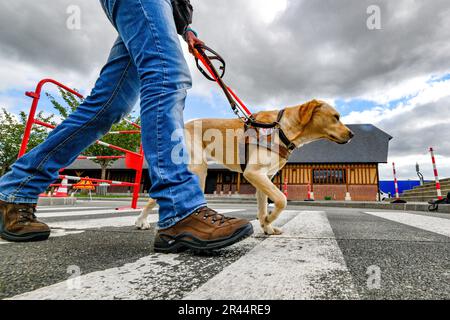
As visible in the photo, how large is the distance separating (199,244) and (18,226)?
43.1 inches

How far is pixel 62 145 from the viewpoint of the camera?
1603mm

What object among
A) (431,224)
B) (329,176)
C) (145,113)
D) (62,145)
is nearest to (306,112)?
(431,224)

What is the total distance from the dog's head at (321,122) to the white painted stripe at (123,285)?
2278mm

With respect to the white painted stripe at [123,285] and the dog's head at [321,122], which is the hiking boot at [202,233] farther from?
the dog's head at [321,122]

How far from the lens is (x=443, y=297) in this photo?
684 mm

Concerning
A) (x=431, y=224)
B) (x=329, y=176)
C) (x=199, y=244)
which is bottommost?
(x=431, y=224)

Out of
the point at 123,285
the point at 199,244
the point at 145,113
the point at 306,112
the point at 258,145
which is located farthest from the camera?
the point at 306,112

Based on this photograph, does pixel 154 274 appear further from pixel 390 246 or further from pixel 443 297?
pixel 390 246

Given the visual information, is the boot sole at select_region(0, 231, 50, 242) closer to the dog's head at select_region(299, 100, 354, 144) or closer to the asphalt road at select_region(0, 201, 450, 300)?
the asphalt road at select_region(0, 201, 450, 300)

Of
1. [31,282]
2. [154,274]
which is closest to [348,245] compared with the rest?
[154,274]

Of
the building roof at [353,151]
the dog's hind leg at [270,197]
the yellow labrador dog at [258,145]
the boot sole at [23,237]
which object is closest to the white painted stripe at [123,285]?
the boot sole at [23,237]

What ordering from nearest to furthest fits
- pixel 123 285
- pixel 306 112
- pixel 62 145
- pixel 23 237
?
1. pixel 123 285
2. pixel 23 237
3. pixel 62 145
4. pixel 306 112

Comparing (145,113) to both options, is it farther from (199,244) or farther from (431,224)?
(431,224)
